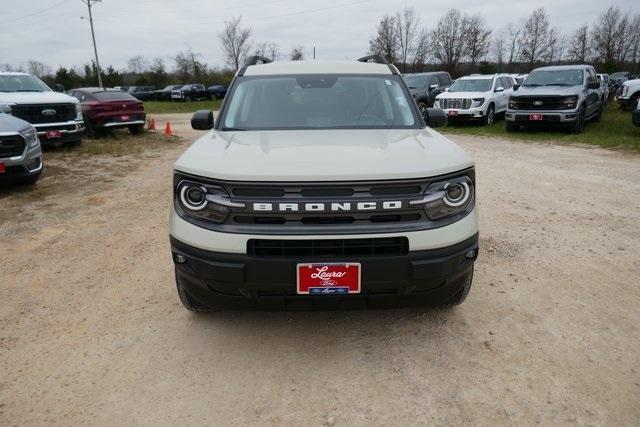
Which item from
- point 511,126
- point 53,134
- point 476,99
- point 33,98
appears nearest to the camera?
point 33,98

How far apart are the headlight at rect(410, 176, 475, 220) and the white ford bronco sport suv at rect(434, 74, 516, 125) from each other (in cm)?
1393

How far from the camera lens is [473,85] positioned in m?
16.6

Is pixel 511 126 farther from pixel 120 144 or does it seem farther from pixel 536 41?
pixel 536 41

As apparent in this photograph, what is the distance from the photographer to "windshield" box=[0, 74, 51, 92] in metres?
11.2

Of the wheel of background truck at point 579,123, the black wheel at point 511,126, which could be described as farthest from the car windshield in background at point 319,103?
the black wheel at point 511,126

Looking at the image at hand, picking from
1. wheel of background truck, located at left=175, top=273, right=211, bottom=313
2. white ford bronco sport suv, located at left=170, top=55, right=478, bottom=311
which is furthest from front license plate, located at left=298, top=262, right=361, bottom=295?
wheel of background truck, located at left=175, top=273, right=211, bottom=313

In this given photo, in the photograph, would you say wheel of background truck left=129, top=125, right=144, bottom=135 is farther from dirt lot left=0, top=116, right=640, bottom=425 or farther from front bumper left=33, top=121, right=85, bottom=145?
dirt lot left=0, top=116, right=640, bottom=425

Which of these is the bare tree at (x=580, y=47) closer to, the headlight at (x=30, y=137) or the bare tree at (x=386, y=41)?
the bare tree at (x=386, y=41)

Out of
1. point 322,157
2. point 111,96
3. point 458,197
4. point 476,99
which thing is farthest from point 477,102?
point 322,157

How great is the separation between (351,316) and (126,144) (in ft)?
37.3

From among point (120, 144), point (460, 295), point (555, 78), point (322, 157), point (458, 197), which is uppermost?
point (555, 78)

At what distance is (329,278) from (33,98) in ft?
35.6

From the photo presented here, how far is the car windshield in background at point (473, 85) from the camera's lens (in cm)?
1644

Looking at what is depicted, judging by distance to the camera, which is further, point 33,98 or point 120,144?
point 120,144
